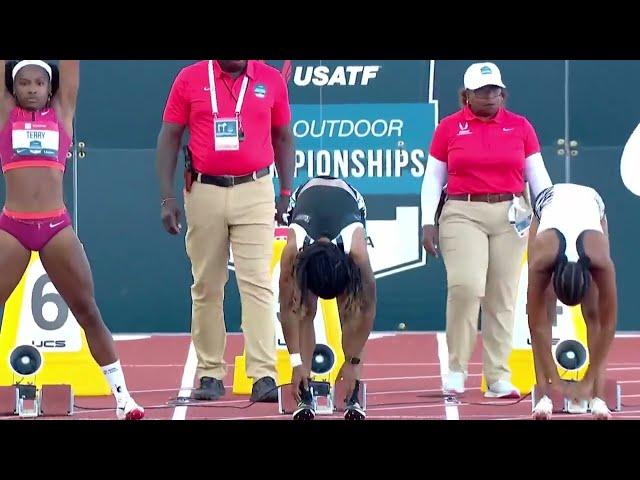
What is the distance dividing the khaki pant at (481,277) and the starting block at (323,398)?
115 centimetres

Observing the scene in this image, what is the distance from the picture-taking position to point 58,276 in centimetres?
878

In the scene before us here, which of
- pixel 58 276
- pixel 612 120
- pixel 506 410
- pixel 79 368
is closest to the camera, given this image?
pixel 58 276

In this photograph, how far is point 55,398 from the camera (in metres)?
9.23

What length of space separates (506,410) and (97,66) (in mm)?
5113

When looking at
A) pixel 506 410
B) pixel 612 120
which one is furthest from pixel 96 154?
pixel 506 410

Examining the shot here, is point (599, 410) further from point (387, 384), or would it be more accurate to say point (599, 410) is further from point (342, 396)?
point (387, 384)

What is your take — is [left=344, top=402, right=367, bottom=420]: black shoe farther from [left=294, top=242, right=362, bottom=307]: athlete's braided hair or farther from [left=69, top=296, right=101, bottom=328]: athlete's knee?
[left=69, top=296, right=101, bottom=328]: athlete's knee

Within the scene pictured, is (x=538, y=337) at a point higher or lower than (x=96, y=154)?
lower

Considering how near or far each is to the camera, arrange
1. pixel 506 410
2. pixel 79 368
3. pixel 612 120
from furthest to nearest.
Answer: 1. pixel 612 120
2. pixel 79 368
3. pixel 506 410

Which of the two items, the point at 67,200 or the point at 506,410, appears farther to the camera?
the point at 67,200

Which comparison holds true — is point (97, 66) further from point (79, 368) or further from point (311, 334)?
point (311, 334)

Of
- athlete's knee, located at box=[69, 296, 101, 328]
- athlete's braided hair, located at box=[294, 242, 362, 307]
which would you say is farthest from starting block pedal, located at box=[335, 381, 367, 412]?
athlete's knee, located at box=[69, 296, 101, 328]

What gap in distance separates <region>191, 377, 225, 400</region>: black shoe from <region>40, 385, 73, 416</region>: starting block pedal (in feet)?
3.05

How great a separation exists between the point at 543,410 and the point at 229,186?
2.41m
